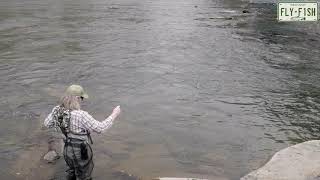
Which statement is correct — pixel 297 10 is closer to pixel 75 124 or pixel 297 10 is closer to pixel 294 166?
pixel 294 166

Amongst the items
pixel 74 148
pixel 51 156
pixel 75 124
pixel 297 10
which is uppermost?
pixel 297 10

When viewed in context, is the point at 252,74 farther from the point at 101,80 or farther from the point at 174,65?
the point at 101,80

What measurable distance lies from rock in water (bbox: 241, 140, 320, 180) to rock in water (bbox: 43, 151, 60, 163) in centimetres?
394

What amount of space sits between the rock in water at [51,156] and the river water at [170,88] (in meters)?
0.29

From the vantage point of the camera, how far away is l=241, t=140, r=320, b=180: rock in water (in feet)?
28.3

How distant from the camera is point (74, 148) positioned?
7.80 meters

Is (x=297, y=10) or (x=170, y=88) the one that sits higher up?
(x=297, y=10)

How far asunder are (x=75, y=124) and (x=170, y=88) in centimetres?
904

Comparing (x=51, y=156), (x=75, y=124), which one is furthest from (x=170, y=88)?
(x=75, y=124)

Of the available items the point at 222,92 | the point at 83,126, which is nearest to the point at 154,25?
the point at 222,92

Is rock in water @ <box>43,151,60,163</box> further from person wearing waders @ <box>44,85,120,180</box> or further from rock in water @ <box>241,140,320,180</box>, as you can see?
rock in water @ <box>241,140,320,180</box>

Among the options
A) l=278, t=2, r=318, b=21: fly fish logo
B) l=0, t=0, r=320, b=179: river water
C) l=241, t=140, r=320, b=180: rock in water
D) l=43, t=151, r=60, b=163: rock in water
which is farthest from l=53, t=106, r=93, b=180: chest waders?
l=278, t=2, r=318, b=21: fly fish logo

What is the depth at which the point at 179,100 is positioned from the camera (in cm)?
1505

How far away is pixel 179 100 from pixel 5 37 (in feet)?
46.5
